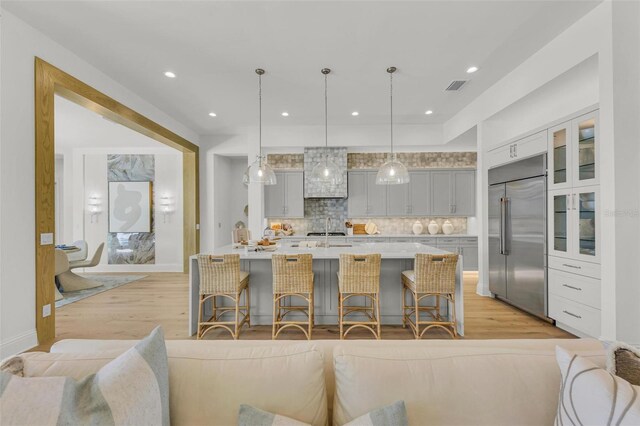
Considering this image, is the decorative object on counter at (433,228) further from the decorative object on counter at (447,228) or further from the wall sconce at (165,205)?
the wall sconce at (165,205)

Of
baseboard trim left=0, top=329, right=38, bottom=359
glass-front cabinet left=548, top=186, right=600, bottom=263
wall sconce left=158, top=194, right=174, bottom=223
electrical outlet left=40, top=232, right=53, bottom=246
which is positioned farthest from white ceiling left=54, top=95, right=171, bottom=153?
glass-front cabinet left=548, top=186, right=600, bottom=263

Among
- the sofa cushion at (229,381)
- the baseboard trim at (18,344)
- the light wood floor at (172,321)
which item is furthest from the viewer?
the light wood floor at (172,321)

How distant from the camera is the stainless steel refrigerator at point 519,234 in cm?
336

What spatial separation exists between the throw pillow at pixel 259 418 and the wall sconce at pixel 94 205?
7.59m

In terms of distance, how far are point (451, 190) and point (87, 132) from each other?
7.73 m

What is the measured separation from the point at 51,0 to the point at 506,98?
504 cm

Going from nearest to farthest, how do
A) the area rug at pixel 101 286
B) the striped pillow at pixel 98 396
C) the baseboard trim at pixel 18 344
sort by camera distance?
the striped pillow at pixel 98 396, the baseboard trim at pixel 18 344, the area rug at pixel 101 286

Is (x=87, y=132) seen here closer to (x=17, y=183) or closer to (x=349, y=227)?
(x=17, y=183)

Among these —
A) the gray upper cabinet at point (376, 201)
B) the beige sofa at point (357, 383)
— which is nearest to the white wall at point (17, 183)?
the beige sofa at point (357, 383)

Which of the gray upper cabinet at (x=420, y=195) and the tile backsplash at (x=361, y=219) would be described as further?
the tile backsplash at (x=361, y=219)

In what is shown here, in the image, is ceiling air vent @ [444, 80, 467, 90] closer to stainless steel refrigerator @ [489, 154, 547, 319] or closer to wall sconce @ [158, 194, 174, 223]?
stainless steel refrigerator @ [489, 154, 547, 319]

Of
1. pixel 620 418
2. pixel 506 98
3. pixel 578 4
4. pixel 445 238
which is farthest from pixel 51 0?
pixel 445 238

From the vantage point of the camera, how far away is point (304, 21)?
8.73 ft

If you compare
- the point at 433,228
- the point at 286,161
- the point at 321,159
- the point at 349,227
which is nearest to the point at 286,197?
the point at 286,161
